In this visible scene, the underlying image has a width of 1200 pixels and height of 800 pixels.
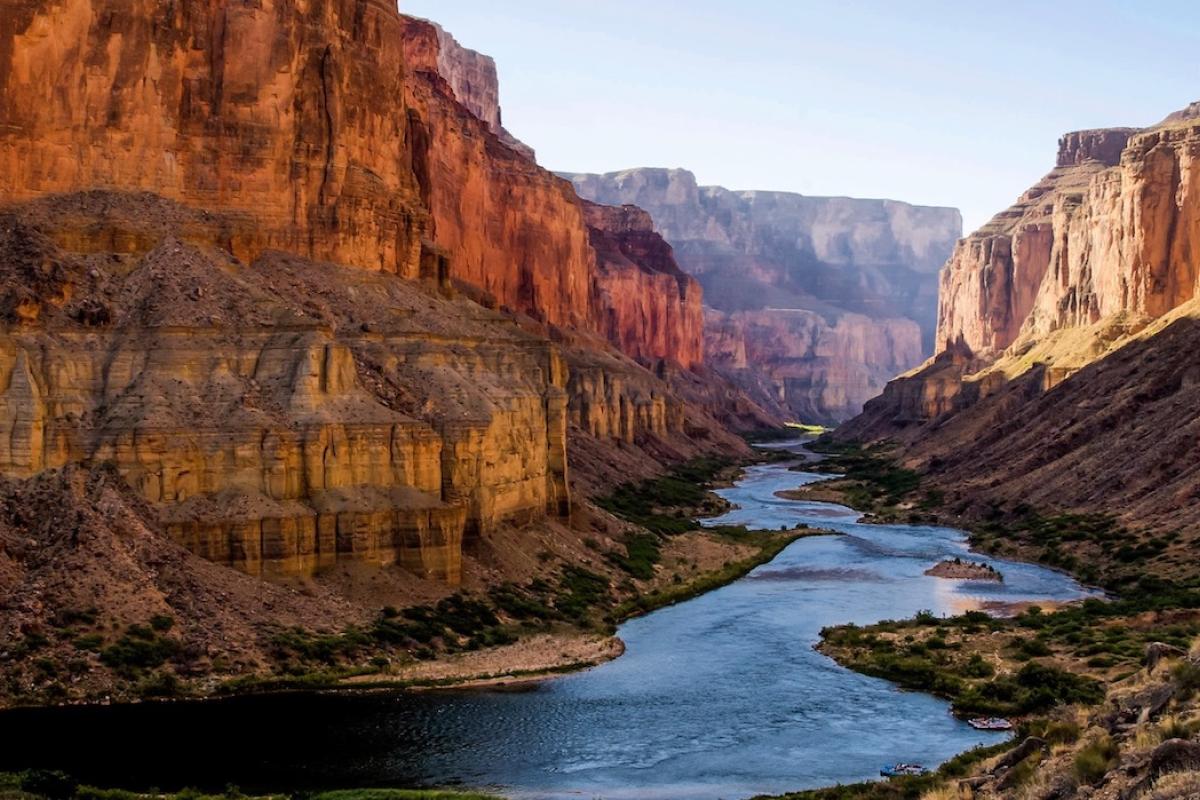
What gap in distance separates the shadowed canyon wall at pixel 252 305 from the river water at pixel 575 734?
10572 mm

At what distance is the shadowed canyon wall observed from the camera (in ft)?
176

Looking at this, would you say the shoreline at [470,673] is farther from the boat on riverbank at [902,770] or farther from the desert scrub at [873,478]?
the desert scrub at [873,478]

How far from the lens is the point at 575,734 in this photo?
43.5m

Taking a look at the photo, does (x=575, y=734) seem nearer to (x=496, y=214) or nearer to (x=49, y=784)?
(x=49, y=784)

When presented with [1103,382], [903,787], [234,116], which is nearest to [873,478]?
[1103,382]

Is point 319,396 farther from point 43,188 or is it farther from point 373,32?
point 373,32

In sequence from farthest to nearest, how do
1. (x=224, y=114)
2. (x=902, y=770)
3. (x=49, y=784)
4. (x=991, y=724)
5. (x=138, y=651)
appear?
(x=224, y=114), (x=138, y=651), (x=991, y=724), (x=902, y=770), (x=49, y=784)

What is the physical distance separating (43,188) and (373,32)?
2173cm

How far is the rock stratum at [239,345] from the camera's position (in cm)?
5162

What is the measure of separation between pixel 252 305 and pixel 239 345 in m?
3.09

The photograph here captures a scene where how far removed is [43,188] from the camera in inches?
2415

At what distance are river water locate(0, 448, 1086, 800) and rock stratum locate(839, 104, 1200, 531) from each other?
3688 centimetres

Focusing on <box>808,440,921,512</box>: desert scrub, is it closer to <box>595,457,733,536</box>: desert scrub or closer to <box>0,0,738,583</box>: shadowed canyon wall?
<box>595,457,733,536</box>: desert scrub

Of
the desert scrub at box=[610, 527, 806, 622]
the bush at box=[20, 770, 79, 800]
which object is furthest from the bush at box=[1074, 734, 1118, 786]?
the desert scrub at box=[610, 527, 806, 622]
